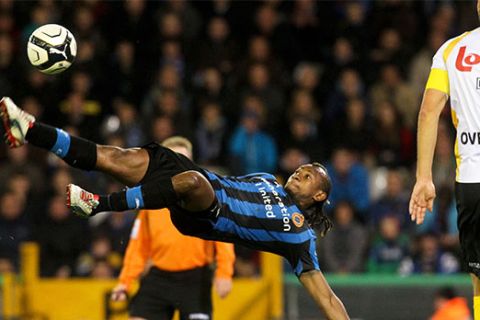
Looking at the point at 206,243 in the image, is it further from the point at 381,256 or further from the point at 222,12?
the point at 222,12

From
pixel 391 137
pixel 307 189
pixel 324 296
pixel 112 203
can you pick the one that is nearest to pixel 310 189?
pixel 307 189

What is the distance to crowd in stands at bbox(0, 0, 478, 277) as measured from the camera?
39.6ft

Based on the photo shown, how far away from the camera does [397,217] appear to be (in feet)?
40.7

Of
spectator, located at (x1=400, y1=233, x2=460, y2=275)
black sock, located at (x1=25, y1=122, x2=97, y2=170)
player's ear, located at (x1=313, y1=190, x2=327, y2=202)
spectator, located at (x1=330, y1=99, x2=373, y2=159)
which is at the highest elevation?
black sock, located at (x1=25, y1=122, x2=97, y2=170)

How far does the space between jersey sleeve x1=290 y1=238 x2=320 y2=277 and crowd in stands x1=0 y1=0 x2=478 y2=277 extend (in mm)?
4569

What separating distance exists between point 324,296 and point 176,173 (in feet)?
3.99

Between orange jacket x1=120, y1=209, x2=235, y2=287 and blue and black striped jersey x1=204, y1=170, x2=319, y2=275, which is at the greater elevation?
blue and black striped jersey x1=204, y1=170, x2=319, y2=275

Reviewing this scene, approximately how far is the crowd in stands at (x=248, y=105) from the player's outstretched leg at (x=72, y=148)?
15.2ft

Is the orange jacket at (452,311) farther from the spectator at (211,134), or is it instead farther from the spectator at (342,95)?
the spectator at (342,95)

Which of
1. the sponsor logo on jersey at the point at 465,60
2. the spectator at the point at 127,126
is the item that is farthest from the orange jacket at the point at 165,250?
the spectator at the point at 127,126

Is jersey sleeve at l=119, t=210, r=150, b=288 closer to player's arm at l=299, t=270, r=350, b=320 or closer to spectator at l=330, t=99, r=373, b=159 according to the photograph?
player's arm at l=299, t=270, r=350, b=320

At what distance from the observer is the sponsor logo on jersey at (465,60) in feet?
20.3

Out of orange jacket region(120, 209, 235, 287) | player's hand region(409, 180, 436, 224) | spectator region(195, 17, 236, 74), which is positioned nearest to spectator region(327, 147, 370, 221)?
spectator region(195, 17, 236, 74)

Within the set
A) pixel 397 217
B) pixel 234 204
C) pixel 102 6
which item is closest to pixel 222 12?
pixel 102 6
